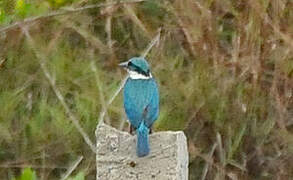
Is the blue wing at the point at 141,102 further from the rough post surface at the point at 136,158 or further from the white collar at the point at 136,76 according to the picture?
the rough post surface at the point at 136,158

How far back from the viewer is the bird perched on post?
3.70 meters

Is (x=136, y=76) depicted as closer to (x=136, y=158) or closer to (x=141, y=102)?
(x=141, y=102)

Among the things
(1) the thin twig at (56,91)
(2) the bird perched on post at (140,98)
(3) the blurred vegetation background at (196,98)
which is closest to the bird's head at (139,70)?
(2) the bird perched on post at (140,98)

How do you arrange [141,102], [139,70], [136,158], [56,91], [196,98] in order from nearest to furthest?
[136,158] → [141,102] → [139,70] → [56,91] → [196,98]

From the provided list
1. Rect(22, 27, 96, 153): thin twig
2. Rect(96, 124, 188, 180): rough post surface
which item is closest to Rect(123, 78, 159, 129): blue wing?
Rect(96, 124, 188, 180): rough post surface

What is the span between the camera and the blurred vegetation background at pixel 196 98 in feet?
18.4

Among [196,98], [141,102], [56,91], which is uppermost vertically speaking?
[141,102]

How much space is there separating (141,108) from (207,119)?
6.27 ft

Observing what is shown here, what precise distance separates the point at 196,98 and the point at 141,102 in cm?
182

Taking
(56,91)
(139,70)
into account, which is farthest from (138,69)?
(56,91)

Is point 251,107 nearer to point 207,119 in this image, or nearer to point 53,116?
point 207,119

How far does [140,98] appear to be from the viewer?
3.92 m

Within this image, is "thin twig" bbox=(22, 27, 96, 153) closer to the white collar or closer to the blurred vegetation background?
the blurred vegetation background

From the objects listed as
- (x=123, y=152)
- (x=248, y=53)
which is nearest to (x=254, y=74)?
(x=248, y=53)
